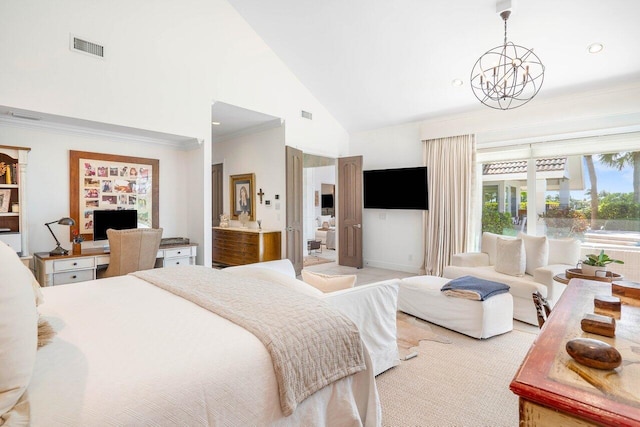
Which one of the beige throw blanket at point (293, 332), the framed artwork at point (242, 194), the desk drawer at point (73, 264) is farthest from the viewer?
the framed artwork at point (242, 194)

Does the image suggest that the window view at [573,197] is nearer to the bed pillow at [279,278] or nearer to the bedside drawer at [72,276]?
the bed pillow at [279,278]

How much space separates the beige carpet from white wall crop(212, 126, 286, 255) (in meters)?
3.41

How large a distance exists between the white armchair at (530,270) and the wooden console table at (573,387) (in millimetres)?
2886

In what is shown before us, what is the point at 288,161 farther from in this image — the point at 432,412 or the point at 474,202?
the point at 432,412

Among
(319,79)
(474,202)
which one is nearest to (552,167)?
(474,202)

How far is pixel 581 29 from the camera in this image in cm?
354

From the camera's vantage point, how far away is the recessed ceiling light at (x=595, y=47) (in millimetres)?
3666

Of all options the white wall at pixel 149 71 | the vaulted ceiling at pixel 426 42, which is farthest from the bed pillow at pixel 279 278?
the vaulted ceiling at pixel 426 42

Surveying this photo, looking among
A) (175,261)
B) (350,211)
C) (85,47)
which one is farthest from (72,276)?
(350,211)

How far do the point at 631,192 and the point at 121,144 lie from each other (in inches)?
264

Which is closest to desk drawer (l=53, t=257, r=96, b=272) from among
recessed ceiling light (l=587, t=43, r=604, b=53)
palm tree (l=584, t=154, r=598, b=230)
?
recessed ceiling light (l=587, t=43, r=604, b=53)

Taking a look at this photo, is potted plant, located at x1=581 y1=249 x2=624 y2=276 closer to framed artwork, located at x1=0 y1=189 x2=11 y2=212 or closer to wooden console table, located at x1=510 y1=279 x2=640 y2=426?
wooden console table, located at x1=510 y1=279 x2=640 y2=426

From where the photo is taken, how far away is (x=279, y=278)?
216cm

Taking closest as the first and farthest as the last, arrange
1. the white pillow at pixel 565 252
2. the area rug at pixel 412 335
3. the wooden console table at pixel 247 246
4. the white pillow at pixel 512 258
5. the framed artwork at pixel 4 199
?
the area rug at pixel 412 335
the framed artwork at pixel 4 199
the white pillow at pixel 512 258
the white pillow at pixel 565 252
the wooden console table at pixel 247 246
